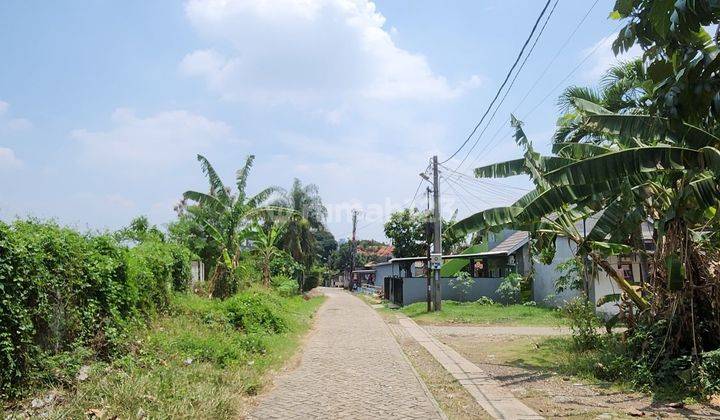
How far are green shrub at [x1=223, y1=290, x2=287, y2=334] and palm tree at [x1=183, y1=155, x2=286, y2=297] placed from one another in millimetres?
6477

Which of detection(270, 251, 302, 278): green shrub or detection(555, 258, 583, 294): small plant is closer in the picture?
detection(555, 258, 583, 294): small plant

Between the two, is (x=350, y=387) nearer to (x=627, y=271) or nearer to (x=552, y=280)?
(x=627, y=271)

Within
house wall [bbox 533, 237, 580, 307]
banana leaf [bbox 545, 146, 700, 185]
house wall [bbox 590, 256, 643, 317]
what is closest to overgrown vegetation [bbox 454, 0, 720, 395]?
banana leaf [bbox 545, 146, 700, 185]

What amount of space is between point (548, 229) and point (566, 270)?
39.1 ft

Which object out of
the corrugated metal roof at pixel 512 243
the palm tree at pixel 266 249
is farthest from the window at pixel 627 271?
the palm tree at pixel 266 249

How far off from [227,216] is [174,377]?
15374 millimetres

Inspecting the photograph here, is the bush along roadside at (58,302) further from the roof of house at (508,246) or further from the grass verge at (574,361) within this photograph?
the roof of house at (508,246)

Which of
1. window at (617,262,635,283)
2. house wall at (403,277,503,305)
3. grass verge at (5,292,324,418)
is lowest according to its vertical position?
grass verge at (5,292,324,418)

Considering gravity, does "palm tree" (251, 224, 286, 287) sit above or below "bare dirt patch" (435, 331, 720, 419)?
above

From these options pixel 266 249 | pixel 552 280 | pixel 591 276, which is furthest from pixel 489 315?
pixel 266 249

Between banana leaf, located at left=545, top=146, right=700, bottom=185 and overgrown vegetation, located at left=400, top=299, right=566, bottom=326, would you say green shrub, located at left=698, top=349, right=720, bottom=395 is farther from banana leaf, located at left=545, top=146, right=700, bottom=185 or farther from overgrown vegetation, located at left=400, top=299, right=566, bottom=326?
overgrown vegetation, located at left=400, top=299, right=566, bottom=326

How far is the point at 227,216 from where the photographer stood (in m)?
22.6

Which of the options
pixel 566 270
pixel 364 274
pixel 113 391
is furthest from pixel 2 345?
pixel 364 274

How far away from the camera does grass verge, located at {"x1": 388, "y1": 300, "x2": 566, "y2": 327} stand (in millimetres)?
21592
